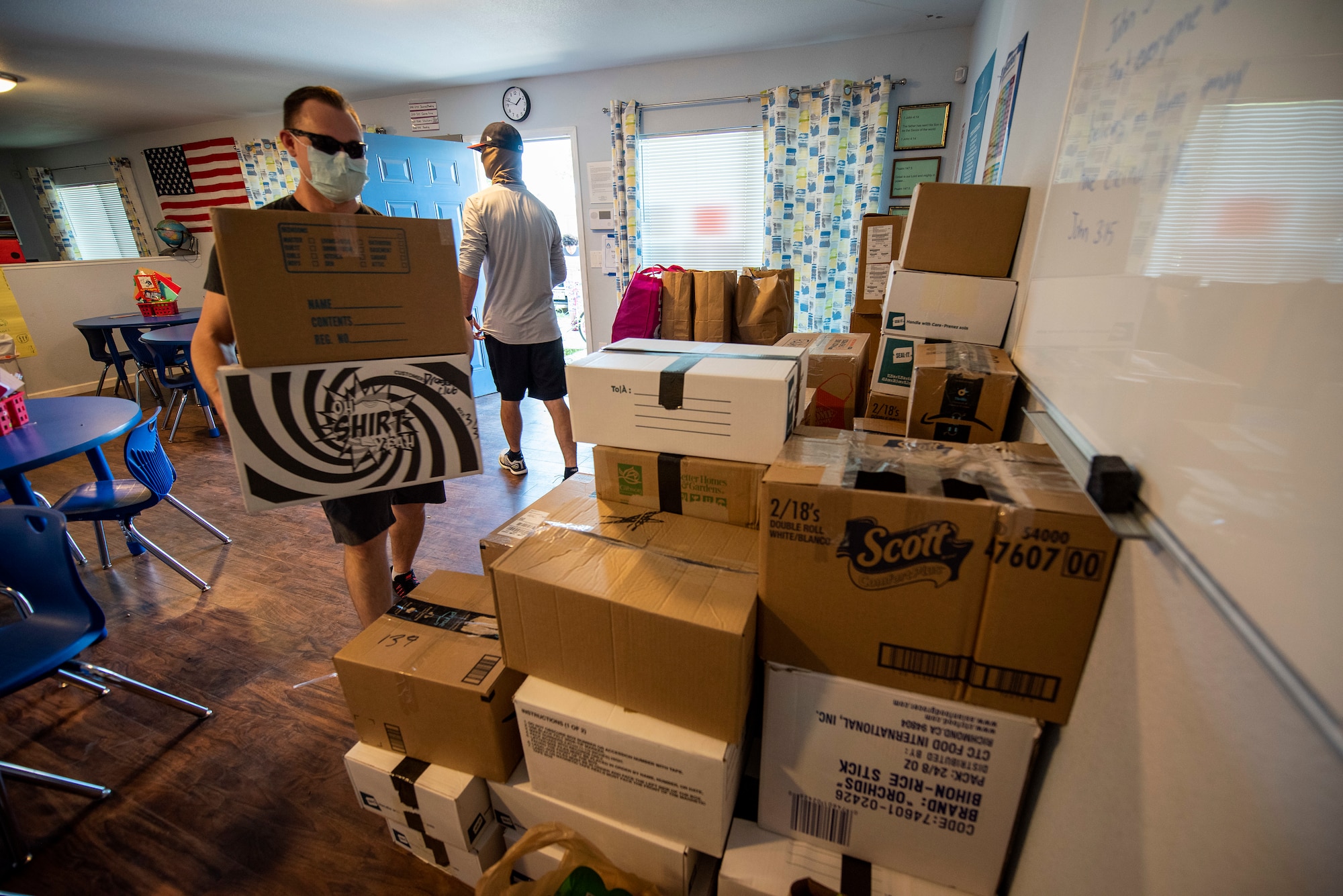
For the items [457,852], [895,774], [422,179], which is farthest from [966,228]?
[422,179]

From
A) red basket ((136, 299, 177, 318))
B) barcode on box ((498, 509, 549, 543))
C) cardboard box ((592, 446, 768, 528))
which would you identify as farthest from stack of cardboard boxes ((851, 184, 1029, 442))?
red basket ((136, 299, 177, 318))

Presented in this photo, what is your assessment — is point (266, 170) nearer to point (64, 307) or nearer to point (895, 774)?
point (64, 307)

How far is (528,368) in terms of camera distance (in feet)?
9.58

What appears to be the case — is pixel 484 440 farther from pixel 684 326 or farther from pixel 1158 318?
pixel 1158 318

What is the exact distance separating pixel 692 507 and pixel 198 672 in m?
1.79

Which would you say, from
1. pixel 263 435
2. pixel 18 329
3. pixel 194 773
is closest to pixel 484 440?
pixel 194 773

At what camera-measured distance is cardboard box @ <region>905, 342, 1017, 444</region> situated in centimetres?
120

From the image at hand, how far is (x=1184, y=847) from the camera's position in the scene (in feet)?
1.70

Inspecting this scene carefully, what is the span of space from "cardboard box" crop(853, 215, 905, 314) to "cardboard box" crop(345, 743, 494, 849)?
2106 mm

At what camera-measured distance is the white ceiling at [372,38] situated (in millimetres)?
2881

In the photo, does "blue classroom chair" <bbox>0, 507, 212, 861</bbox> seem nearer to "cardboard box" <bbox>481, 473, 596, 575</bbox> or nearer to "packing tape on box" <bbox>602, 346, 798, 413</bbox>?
"cardboard box" <bbox>481, 473, 596, 575</bbox>

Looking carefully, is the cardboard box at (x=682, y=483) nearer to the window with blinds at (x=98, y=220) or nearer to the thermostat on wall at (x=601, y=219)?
the thermostat on wall at (x=601, y=219)

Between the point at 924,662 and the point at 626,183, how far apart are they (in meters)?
4.23

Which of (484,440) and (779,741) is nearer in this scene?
(779,741)
